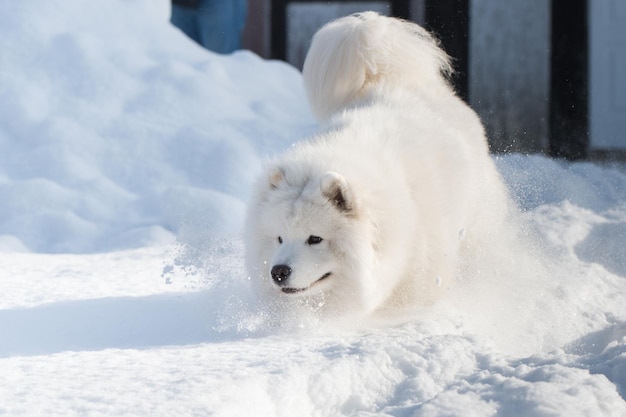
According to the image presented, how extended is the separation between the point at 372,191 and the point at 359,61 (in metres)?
1.20

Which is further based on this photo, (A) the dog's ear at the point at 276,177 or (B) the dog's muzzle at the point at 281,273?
(A) the dog's ear at the point at 276,177

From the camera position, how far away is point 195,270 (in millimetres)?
4570

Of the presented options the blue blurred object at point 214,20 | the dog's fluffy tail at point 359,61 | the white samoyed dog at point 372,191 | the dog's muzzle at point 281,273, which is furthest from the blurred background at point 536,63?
the dog's muzzle at point 281,273

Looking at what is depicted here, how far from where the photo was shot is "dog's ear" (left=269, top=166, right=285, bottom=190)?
368 centimetres

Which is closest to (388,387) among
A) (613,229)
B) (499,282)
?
(499,282)

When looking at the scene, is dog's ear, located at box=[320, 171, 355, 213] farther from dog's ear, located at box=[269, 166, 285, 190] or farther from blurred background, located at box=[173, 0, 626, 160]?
blurred background, located at box=[173, 0, 626, 160]

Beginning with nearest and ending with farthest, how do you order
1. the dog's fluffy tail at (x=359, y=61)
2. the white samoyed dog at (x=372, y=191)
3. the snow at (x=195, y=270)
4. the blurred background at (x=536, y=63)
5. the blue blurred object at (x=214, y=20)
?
the snow at (x=195, y=270)
the white samoyed dog at (x=372, y=191)
the dog's fluffy tail at (x=359, y=61)
the blurred background at (x=536, y=63)
the blue blurred object at (x=214, y=20)

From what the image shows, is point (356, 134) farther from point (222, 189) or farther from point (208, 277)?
point (222, 189)

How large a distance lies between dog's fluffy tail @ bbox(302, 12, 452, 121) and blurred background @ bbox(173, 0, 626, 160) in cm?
526

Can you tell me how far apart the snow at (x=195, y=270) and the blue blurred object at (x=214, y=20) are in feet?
4.68

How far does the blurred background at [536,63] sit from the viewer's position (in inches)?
387

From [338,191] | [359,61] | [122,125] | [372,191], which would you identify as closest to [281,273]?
[338,191]

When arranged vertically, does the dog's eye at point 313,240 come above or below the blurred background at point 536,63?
above

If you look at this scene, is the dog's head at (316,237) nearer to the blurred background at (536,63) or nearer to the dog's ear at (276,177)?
the dog's ear at (276,177)
